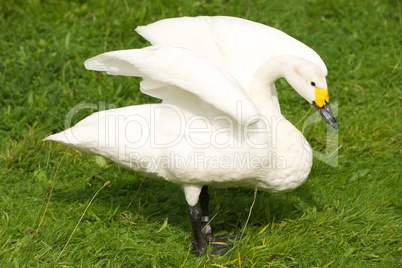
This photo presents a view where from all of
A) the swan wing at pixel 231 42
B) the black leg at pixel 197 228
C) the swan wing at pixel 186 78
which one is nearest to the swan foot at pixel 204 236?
the black leg at pixel 197 228

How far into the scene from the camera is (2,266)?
383cm

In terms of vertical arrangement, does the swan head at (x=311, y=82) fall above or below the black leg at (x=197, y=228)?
above

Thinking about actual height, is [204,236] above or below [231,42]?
below

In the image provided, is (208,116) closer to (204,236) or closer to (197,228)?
(197,228)

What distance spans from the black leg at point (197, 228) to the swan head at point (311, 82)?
932mm

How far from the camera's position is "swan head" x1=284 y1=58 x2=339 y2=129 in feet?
13.2

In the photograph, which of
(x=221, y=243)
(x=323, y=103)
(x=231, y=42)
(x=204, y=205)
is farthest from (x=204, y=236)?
(x=231, y=42)

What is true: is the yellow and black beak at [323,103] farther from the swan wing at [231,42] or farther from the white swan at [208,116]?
the swan wing at [231,42]

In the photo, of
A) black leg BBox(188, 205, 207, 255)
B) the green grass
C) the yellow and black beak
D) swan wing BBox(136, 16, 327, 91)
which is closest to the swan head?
the yellow and black beak

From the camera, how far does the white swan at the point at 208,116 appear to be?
12.5ft

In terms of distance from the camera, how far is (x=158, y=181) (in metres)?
4.96

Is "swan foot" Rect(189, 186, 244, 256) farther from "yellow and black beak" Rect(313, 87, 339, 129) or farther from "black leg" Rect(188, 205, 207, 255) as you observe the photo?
"yellow and black beak" Rect(313, 87, 339, 129)

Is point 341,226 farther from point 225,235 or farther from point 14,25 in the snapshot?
point 14,25

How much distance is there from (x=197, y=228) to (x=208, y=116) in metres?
0.71
